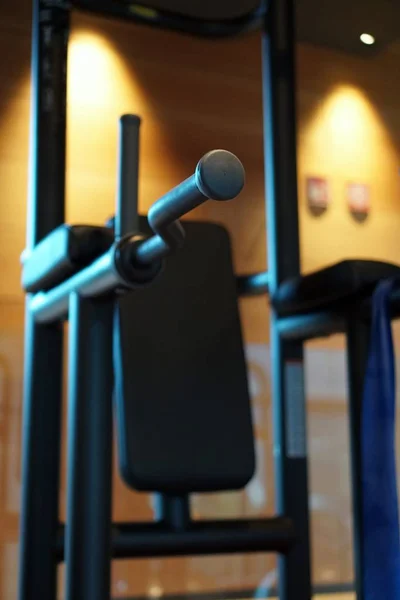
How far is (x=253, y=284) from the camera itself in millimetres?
1395

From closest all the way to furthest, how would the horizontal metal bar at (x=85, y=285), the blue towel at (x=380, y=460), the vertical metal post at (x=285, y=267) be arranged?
the horizontal metal bar at (x=85, y=285)
the blue towel at (x=380, y=460)
the vertical metal post at (x=285, y=267)

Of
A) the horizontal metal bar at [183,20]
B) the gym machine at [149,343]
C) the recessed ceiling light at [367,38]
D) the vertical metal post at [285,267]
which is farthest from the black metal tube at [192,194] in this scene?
the recessed ceiling light at [367,38]

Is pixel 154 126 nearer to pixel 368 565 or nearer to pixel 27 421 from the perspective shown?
pixel 27 421

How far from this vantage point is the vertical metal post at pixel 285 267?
1.22m

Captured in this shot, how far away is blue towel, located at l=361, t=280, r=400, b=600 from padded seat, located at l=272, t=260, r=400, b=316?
4 cm

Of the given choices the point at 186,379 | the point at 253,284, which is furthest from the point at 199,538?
the point at 253,284

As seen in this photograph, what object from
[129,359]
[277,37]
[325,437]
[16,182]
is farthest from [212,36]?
[325,437]

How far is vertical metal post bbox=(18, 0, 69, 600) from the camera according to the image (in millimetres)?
1019

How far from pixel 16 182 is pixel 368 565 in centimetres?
102

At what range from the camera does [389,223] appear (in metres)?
1.92

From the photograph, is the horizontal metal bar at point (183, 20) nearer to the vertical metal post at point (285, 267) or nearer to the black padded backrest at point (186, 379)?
the vertical metal post at point (285, 267)

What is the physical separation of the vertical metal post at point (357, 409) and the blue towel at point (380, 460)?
0.04 meters

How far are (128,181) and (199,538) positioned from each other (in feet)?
1.97

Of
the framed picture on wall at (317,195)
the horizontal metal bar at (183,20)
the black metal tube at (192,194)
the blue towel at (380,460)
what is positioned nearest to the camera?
the black metal tube at (192,194)
